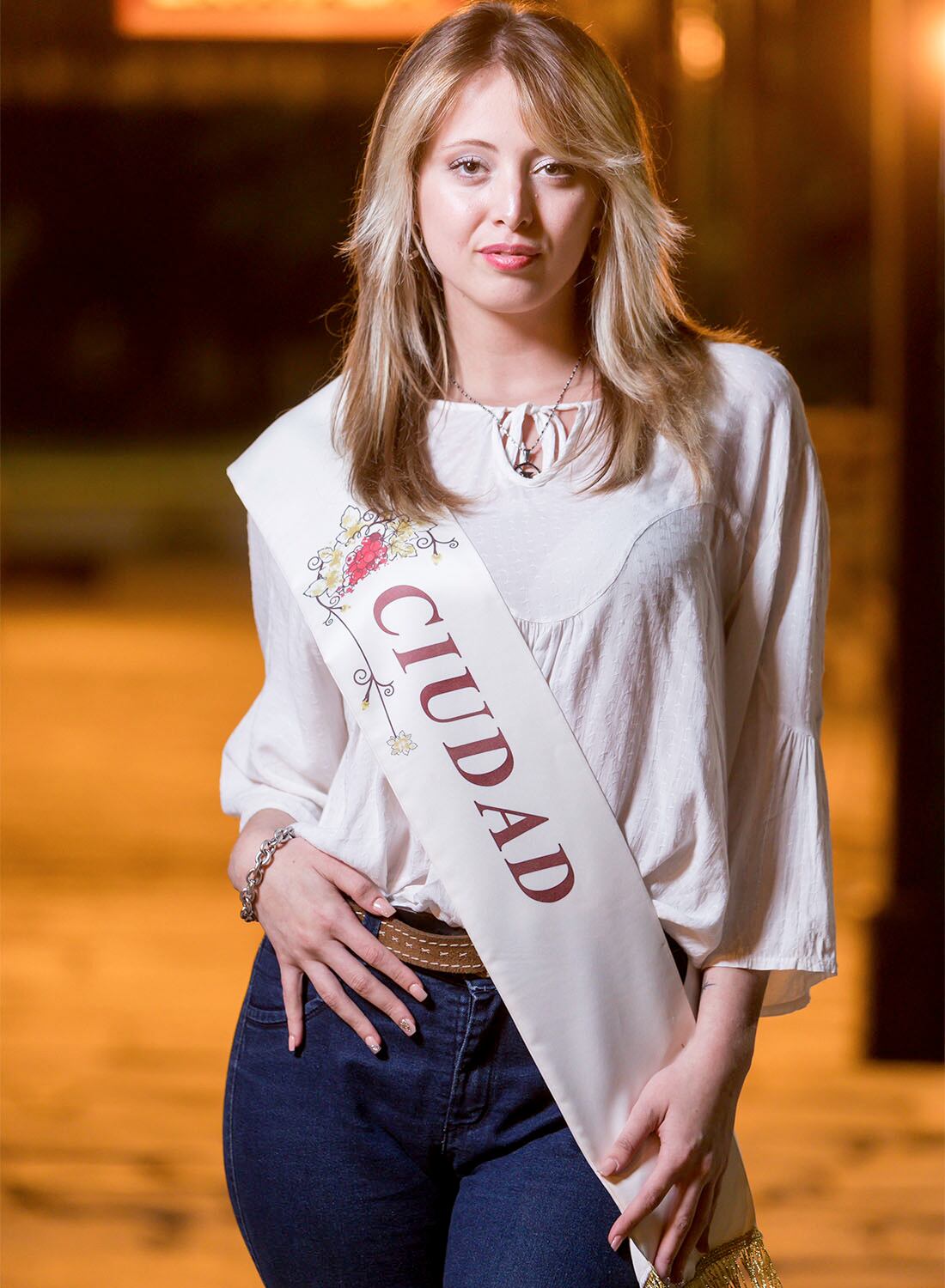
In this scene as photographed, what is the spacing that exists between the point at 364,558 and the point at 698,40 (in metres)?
2.96

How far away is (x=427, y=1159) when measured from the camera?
3.48ft

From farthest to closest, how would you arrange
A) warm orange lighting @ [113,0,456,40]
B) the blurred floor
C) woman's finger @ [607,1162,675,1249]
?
warm orange lighting @ [113,0,456,40] < the blurred floor < woman's finger @ [607,1162,675,1249]

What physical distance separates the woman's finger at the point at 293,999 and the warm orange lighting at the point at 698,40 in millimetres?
2849

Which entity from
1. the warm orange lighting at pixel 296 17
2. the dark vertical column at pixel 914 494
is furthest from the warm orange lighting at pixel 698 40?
the dark vertical column at pixel 914 494

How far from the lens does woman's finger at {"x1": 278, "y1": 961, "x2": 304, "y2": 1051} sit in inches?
43.6

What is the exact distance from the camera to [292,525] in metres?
1.19

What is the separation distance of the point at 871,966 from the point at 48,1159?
1568mm

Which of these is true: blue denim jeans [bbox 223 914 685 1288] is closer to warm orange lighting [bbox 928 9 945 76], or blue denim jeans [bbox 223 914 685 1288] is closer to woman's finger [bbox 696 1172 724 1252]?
woman's finger [bbox 696 1172 724 1252]

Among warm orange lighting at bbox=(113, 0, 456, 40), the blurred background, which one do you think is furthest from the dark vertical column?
warm orange lighting at bbox=(113, 0, 456, 40)

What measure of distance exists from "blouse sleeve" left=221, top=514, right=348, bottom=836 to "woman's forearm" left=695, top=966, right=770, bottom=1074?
32 cm

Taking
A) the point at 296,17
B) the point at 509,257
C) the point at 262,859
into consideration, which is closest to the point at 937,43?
the point at 296,17

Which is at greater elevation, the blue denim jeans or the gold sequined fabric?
the blue denim jeans

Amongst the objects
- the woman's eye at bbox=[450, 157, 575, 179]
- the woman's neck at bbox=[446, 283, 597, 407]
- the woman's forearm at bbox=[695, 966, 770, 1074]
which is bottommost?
the woman's forearm at bbox=[695, 966, 770, 1074]

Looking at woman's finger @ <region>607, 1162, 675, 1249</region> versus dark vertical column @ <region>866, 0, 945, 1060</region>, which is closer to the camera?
woman's finger @ <region>607, 1162, 675, 1249</region>
